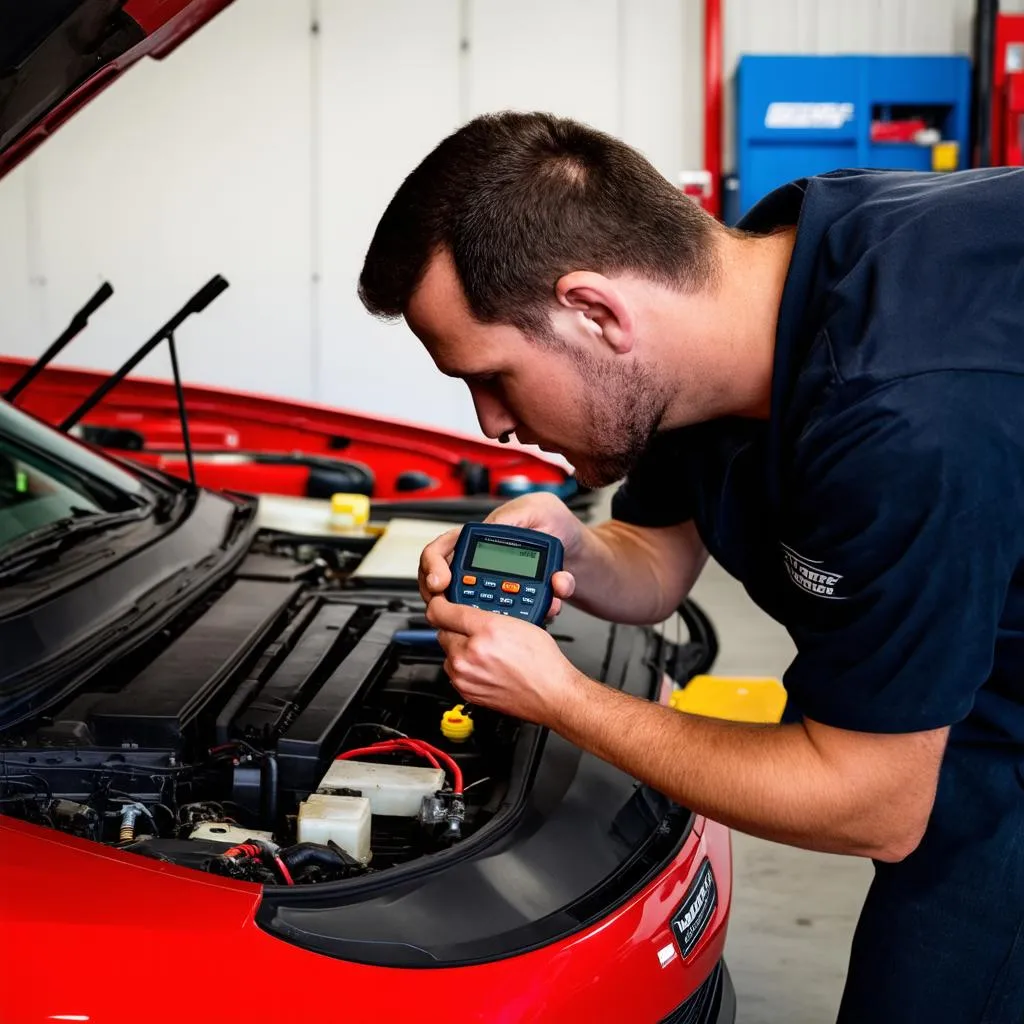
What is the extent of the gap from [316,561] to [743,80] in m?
5.22

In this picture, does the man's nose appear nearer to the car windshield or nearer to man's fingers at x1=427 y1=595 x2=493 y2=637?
man's fingers at x1=427 y1=595 x2=493 y2=637

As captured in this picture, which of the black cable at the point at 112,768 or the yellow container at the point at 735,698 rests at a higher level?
the black cable at the point at 112,768

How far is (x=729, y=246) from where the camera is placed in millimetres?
1323

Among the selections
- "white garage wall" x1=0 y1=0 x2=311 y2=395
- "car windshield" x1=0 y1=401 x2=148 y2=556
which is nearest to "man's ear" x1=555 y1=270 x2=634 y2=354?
"car windshield" x1=0 y1=401 x2=148 y2=556

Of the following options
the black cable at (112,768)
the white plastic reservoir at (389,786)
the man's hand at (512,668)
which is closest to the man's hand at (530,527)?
the man's hand at (512,668)

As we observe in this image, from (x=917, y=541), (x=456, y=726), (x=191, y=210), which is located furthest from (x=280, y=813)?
(x=191, y=210)

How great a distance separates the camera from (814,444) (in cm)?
116

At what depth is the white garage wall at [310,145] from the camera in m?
6.98

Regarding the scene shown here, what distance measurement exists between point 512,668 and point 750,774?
0.27 metres

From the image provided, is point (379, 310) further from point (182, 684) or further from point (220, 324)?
point (220, 324)

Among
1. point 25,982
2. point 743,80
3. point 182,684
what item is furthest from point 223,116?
point 25,982

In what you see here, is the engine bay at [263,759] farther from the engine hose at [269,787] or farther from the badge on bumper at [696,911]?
the badge on bumper at [696,911]

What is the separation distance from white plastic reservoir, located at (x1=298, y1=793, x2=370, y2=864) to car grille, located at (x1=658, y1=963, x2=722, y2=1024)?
0.40 m

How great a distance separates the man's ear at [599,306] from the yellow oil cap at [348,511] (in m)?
1.51
